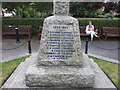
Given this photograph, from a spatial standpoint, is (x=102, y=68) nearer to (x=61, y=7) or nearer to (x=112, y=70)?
(x=112, y=70)

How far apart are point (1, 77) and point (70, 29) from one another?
2.74 m

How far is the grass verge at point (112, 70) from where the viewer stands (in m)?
4.55

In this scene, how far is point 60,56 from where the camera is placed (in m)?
3.78

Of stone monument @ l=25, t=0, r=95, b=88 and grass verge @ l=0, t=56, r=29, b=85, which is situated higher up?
stone monument @ l=25, t=0, r=95, b=88

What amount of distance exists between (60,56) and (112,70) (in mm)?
2482

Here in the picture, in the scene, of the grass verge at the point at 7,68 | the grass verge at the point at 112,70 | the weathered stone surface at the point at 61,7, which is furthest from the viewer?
the grass verge at the point at 7,68

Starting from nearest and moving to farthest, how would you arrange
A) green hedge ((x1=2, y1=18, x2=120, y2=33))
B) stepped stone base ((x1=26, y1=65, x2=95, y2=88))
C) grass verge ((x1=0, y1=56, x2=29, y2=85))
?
stepped stone base ((x1=26, y1=65, x2=95, y2=88)), grass verge ((x1=0, y1=56, x2=29, y2=85)), green hedge ((x1=2, y1=18, x2=120, y2=33))

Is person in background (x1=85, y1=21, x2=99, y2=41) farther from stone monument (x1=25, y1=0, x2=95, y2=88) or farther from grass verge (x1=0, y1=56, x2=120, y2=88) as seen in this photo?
stone monument (x1=25, y1=0, x2=95, y2=88)

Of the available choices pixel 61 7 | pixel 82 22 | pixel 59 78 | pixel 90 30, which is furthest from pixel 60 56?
pixel 82 22

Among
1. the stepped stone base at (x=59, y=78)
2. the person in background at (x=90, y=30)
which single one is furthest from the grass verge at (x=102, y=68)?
the person in background at (x=90, y=30)

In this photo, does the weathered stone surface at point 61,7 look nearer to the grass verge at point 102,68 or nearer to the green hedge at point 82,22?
the grass verge at point 102,68

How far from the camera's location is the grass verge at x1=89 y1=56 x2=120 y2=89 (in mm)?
4552

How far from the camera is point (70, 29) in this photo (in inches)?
146

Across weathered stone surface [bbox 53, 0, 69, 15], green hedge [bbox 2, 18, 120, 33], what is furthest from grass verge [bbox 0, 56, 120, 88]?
green hedge [bbox 2, 18, 120, 33]
